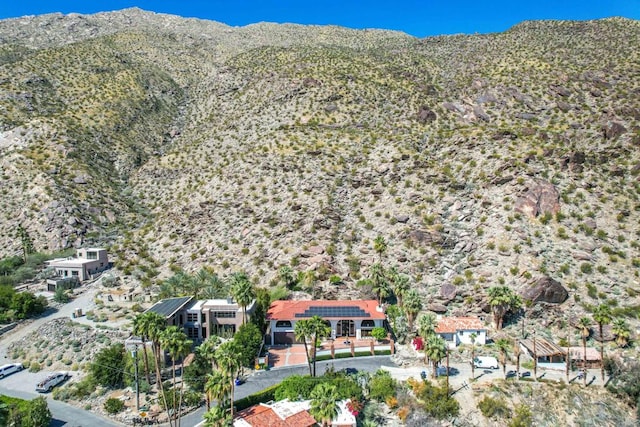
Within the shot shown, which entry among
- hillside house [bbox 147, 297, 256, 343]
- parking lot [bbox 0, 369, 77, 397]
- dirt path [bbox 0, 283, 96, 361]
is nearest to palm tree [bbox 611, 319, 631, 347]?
hillside house [bbox 147, 297, 256, 343]

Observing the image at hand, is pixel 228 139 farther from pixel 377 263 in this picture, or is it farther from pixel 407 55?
pixel 407 55

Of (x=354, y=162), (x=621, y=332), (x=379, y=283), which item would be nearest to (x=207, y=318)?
(x=379, y=283)

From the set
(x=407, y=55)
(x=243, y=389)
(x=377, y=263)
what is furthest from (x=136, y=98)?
(x=243, y=389)

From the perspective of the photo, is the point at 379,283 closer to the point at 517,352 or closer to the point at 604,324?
the point at 517,352

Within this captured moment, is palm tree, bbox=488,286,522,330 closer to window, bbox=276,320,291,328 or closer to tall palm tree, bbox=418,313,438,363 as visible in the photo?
tall palm tree, bbox=418,313,438,363

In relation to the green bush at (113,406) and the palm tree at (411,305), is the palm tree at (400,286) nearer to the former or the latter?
the palm tree at (411,305)

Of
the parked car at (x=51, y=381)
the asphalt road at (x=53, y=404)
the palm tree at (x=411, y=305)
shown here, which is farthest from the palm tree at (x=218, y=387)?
the palm tree at (x=411, y=305)
